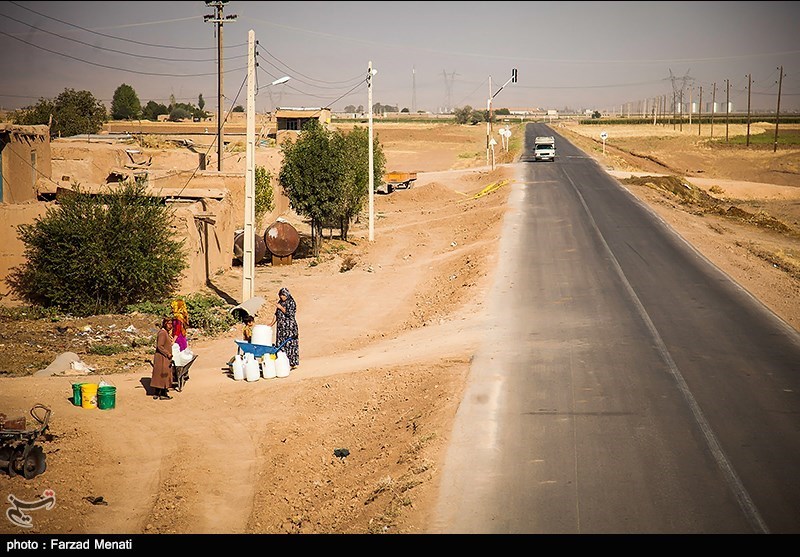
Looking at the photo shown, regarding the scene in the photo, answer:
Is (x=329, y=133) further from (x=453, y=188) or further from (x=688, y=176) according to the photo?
(x=688, y=176)

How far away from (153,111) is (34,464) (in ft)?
379

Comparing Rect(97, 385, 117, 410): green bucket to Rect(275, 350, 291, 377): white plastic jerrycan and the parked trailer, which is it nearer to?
Rect(275, 350, 291, 377): white plastic jerrycan

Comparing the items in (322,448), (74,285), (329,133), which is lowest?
(322,448)

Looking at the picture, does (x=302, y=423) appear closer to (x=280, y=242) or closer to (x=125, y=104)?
(x=280, y=242)

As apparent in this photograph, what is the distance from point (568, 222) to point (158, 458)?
25774 millimetres

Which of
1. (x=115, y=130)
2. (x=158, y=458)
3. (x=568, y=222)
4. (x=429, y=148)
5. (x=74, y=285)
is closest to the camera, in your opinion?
(x=158, y=458)

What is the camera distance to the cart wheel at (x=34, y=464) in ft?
37.5

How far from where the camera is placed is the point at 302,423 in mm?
14430

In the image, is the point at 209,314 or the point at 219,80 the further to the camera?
the point at 219,80

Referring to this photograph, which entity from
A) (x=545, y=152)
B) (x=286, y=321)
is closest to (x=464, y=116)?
(x=545, y=152)
